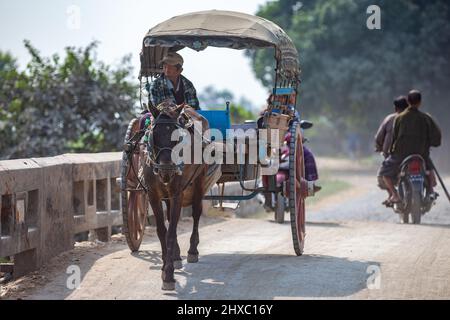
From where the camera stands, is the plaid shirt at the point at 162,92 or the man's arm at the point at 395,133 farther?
the man's arm at the point at 395,133

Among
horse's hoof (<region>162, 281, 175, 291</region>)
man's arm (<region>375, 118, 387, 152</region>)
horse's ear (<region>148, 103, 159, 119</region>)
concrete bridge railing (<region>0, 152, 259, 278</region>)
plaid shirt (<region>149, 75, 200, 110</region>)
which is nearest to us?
horse's hoof (<region>162, 281, 175, 291</region>)

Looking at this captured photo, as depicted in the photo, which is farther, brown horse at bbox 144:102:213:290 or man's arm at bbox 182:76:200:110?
man's arm at bbox 182:76:200:110

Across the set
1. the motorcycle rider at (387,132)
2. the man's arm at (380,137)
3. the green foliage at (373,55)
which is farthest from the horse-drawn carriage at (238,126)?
the green foliage at (373,55)

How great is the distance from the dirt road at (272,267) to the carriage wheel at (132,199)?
10.1 inches

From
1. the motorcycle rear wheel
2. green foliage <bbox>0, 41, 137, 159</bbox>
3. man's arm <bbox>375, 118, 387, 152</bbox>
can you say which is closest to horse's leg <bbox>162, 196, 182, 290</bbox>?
the motorcycle rear wheel

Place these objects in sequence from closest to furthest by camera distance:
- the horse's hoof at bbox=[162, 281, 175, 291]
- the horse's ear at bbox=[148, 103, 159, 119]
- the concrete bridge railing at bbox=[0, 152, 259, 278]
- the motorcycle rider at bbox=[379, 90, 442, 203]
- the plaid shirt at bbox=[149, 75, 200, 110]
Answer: the horse's hoof at bbox=[162, 281, 175, 291], the horse's ear at bbox=[148, 103, 159, 119], the concrete bridge railing at bbox=[0, 152, 259, 278], the plaid shirt at bbox=[149, 75, 200, 110], the motorcycle rider at bbox=[379, 90, 442, 203]

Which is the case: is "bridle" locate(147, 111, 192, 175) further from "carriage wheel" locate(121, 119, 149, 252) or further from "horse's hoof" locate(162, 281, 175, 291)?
"carriage wheel" locate(121, 119, 149, 252)

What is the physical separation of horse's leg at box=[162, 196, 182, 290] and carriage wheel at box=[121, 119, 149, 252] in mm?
1164

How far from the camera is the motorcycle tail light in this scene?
1585 centimetres

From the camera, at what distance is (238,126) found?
1168 centimetres

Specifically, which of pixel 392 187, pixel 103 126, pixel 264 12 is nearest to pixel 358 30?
pixel 264 12

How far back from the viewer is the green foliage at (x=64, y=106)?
2161 cm

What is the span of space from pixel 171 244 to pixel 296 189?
2.90m

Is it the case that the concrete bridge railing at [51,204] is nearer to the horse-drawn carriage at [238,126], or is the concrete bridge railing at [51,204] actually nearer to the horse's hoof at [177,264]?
the horse-drawn carriage at [238,126]
